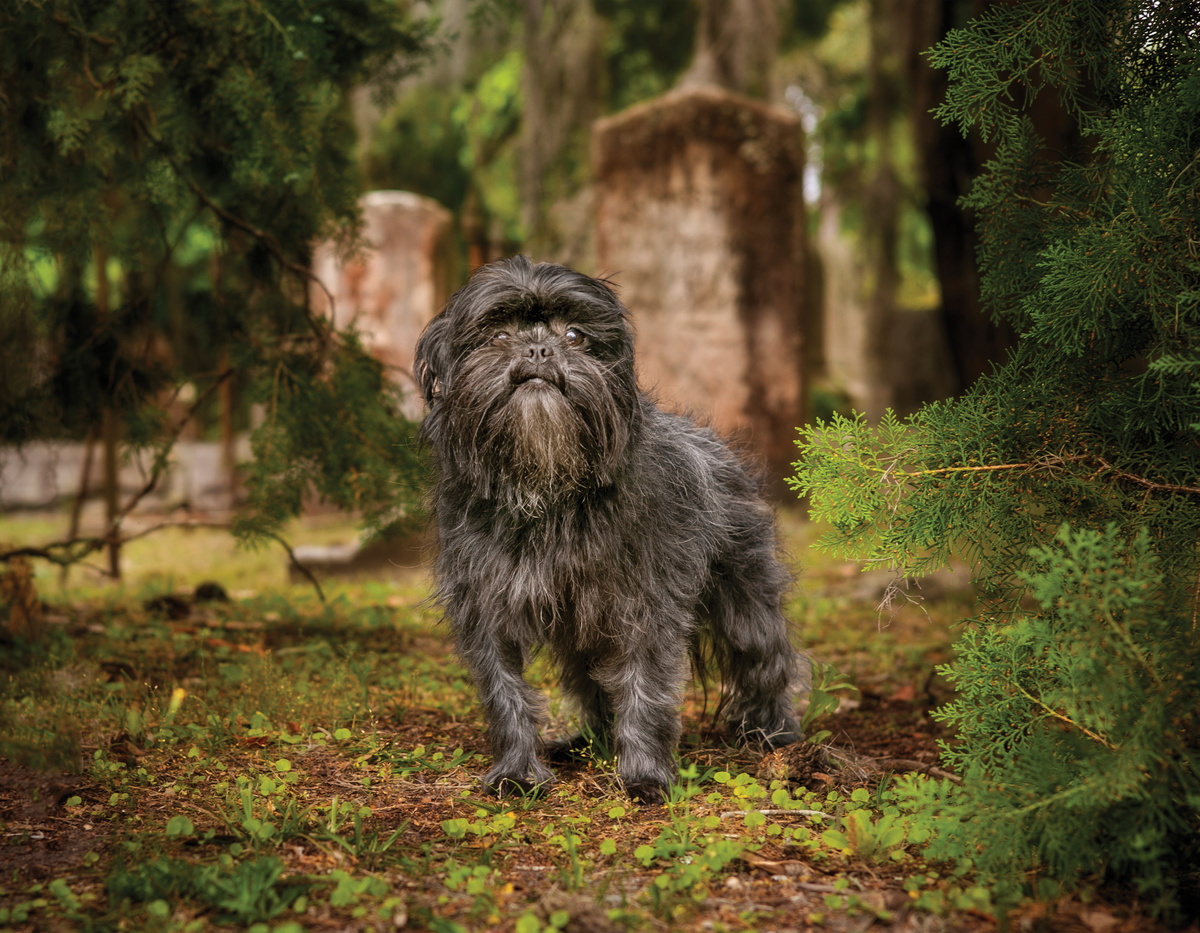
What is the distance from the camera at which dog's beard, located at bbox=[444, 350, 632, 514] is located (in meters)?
3.29

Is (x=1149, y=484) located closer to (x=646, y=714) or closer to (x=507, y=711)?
(x=646, y=714)

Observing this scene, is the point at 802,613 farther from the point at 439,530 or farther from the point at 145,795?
the point at 145,795

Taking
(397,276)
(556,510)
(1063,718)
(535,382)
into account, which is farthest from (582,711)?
(397,276)

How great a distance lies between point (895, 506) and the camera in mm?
3070

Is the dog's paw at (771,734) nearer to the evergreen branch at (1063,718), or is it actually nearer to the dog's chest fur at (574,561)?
the dog's chest fur at (574,561)

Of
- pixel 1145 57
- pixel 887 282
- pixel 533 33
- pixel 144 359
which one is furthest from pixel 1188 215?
pixel 887 282

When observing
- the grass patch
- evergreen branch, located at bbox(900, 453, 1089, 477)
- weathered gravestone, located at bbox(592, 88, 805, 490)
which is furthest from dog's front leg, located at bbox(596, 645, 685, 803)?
weathered gravestone, located at bbox(592, 88, 805, 490)

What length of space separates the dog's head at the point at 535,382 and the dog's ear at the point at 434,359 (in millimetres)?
12

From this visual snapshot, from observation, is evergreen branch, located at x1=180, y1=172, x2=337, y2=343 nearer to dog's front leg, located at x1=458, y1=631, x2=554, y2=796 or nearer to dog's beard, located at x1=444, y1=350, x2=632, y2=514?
dog's beard, located at x1=444, y1=350, x2=632, y2=514

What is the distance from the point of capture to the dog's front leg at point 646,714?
3436 mm

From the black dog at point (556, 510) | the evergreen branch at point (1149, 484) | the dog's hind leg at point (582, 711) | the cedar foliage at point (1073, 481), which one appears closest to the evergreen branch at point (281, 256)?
the black dog at point (556, 510)

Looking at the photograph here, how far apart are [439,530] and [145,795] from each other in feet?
4.36

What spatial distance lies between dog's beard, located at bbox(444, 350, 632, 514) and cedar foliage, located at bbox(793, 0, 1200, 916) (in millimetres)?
721

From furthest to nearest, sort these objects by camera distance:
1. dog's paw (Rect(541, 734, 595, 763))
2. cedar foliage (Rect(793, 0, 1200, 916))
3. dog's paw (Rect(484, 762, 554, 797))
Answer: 1. dog's paw (Rect(541, 734, 595, 763))
2. dog's paw (Rect(484, 762, 554, 797))
3. cedar foliage (Rect(793, 0, 1200, 916))
